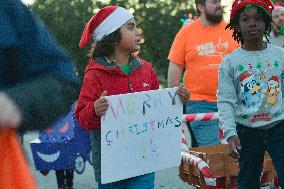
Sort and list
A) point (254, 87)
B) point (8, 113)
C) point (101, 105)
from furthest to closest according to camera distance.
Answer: point (254, 87) → point (101, 105) → point (8, 113)

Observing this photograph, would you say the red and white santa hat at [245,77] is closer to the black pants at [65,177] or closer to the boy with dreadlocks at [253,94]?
the boy with dreadlocks at [253,94]

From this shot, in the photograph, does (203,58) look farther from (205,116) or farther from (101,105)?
(101,105)

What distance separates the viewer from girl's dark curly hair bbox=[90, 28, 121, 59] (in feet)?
15.6

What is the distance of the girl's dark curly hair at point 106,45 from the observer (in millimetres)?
4750

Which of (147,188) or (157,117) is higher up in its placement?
(157,117)

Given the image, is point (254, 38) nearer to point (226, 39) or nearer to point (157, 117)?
point (157, 117)

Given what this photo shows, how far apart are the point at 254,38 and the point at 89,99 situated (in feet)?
3.79

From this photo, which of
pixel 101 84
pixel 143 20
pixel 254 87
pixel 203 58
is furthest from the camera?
pixel 143 20

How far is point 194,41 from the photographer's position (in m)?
6.66

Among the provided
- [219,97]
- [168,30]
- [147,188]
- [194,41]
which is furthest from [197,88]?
[168,30]

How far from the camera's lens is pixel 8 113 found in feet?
5.75

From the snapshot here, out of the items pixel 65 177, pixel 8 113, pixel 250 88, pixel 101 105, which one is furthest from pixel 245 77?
pixel 65 177

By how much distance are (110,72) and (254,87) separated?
0.96 m

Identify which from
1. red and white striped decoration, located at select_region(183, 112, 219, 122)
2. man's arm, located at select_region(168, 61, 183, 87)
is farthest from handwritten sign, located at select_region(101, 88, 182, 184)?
man's arm, located at select_region(168, 61, 183, 87)
